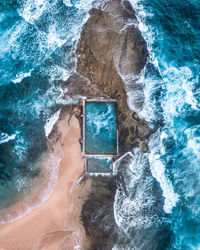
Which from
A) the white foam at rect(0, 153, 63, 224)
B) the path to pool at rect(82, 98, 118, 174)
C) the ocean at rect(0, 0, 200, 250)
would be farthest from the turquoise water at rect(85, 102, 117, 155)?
the white foam at rect(0, 153, 63, 224)

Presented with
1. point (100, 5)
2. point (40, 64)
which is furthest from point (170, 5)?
point (40, 64)

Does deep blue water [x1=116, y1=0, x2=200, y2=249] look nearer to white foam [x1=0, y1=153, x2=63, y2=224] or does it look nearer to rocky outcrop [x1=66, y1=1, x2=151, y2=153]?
rocky outcrop [x1=66, y1=1, x2=151, y2=153]

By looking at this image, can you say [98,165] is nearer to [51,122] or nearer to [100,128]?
[100,128]

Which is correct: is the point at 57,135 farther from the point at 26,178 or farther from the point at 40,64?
the point at 40,64

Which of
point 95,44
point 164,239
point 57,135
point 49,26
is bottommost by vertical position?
point 164,239

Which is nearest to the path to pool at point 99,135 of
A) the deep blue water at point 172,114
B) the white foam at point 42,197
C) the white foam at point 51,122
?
the deep blue water at point 172,114

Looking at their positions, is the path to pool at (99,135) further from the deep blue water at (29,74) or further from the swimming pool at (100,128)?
the deep blue water at (29,74)
